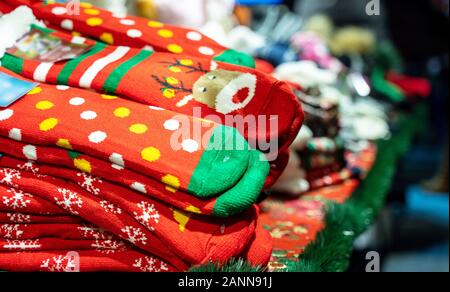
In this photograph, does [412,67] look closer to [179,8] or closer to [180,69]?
[179,8]

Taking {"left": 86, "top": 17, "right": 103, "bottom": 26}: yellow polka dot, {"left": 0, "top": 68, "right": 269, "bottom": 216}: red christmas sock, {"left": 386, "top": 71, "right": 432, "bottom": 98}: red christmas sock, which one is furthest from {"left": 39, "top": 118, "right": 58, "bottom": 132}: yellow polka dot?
{"left": 386, "top": 71, "right": 432, "bottom": 98}: red christmas sock

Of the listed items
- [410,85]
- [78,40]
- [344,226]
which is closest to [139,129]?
[78,40]

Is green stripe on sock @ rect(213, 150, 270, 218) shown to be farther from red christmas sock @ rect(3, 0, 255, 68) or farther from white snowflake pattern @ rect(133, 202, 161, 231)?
red christmas sock @ rect(3, 0, 255, 68)

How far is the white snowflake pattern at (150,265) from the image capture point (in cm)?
58

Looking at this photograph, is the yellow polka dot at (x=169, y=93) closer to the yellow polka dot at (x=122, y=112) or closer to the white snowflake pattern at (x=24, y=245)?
the yellow polka dot at (x=122, y=112)

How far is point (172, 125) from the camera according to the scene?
581mm

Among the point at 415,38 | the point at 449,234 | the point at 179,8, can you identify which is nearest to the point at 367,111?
the point at 449,234

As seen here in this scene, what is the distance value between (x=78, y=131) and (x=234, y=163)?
0.17 m

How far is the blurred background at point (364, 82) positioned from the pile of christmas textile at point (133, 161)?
344mm

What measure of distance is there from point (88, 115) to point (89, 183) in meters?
0.07

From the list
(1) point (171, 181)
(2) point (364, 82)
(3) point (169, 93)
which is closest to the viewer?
(1) point (171, 181)

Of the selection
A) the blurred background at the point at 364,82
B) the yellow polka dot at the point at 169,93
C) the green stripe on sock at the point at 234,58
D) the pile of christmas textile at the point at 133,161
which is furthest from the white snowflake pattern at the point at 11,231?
the blurred background at the point at 364,82

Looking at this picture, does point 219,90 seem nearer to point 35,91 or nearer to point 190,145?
point 190,145

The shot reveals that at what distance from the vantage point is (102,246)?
596 millimetres
